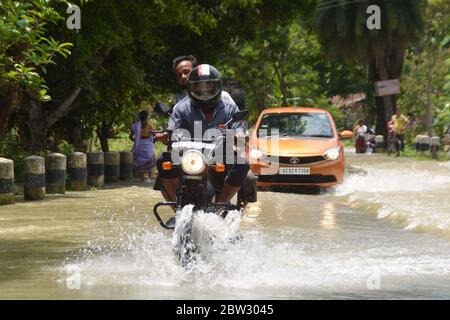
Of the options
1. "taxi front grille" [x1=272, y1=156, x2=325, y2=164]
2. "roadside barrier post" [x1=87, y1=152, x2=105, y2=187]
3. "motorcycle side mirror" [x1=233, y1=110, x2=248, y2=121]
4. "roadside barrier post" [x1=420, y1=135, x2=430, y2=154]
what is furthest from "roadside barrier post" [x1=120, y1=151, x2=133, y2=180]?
"roadside barrier post" [x1=420, y1=135, x2=430, y2=154]

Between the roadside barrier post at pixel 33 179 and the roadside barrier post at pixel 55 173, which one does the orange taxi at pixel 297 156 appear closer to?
the roadside barrier post at pixel 55 173

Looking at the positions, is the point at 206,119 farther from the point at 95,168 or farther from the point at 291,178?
the point at 95,168

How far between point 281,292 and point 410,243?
12.7ft

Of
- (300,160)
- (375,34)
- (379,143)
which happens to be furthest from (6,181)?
(379,143)

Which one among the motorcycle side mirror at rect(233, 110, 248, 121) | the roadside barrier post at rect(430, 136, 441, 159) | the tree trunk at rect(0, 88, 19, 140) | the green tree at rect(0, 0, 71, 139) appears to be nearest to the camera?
the motorcycle side mirror at rect(233, 110, 248, 121)

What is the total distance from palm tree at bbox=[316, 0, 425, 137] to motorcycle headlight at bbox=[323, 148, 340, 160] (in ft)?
80.5

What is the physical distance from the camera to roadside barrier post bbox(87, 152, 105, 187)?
19.9 m

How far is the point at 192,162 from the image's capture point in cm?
770

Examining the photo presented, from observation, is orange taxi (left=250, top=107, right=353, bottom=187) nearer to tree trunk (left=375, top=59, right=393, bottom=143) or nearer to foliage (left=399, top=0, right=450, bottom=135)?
foliage (left=399, top=0, right=450, bottom=135)

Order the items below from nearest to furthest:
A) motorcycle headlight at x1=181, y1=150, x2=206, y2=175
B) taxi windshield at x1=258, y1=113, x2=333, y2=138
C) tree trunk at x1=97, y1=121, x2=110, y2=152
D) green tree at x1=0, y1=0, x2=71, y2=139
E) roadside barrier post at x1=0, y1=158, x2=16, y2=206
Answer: motorcycle headlight at x1=181, y1=150, x2=206, y2=175
green tree at x1=0, y1=0, x2=71, y2=139
roadside barrier post at x1=0, y1=158, x2=16, y2=206
taxi windshield at x1=258, y1=113, x2=333, y2=138
tree trunk at x1=97, y1=121, x2=110, y2=152

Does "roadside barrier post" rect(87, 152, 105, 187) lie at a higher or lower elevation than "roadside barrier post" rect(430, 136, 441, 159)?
lower
